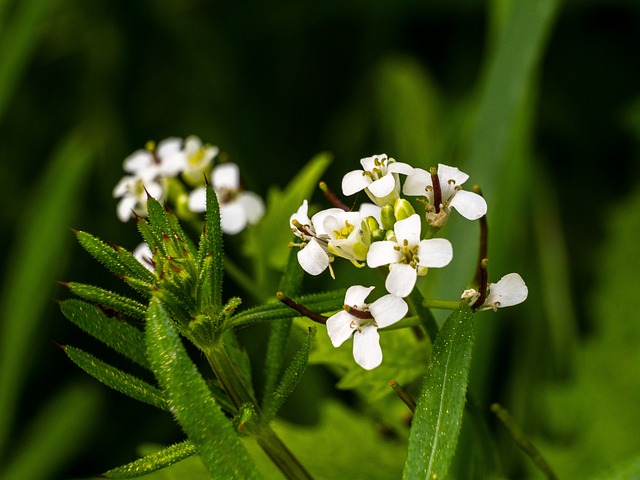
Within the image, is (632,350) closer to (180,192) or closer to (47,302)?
(180,192)

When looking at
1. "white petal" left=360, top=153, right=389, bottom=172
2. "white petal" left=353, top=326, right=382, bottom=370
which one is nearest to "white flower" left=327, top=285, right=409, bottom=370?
"white petal" left=353, top=326, right=382, bottom=370

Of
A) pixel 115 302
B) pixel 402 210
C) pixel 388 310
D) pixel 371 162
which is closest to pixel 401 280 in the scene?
pixel 388 310

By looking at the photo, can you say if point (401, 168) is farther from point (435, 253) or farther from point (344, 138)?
point (344, 138)

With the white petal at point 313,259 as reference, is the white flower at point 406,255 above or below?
below

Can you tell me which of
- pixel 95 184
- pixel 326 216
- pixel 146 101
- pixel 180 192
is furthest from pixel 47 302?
pixel 326 216

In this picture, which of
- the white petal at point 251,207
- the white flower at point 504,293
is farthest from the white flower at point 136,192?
the white flower at point 504,293

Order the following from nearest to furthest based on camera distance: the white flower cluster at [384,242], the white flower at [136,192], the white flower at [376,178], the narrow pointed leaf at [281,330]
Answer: the white flower cluster at [384,242] → the white flower at [376,178] → the narrow pointed leaf at [281,330] → the white flower at [136,192]

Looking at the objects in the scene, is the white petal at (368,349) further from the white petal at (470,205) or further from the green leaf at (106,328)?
the green leaf at (106,328)
